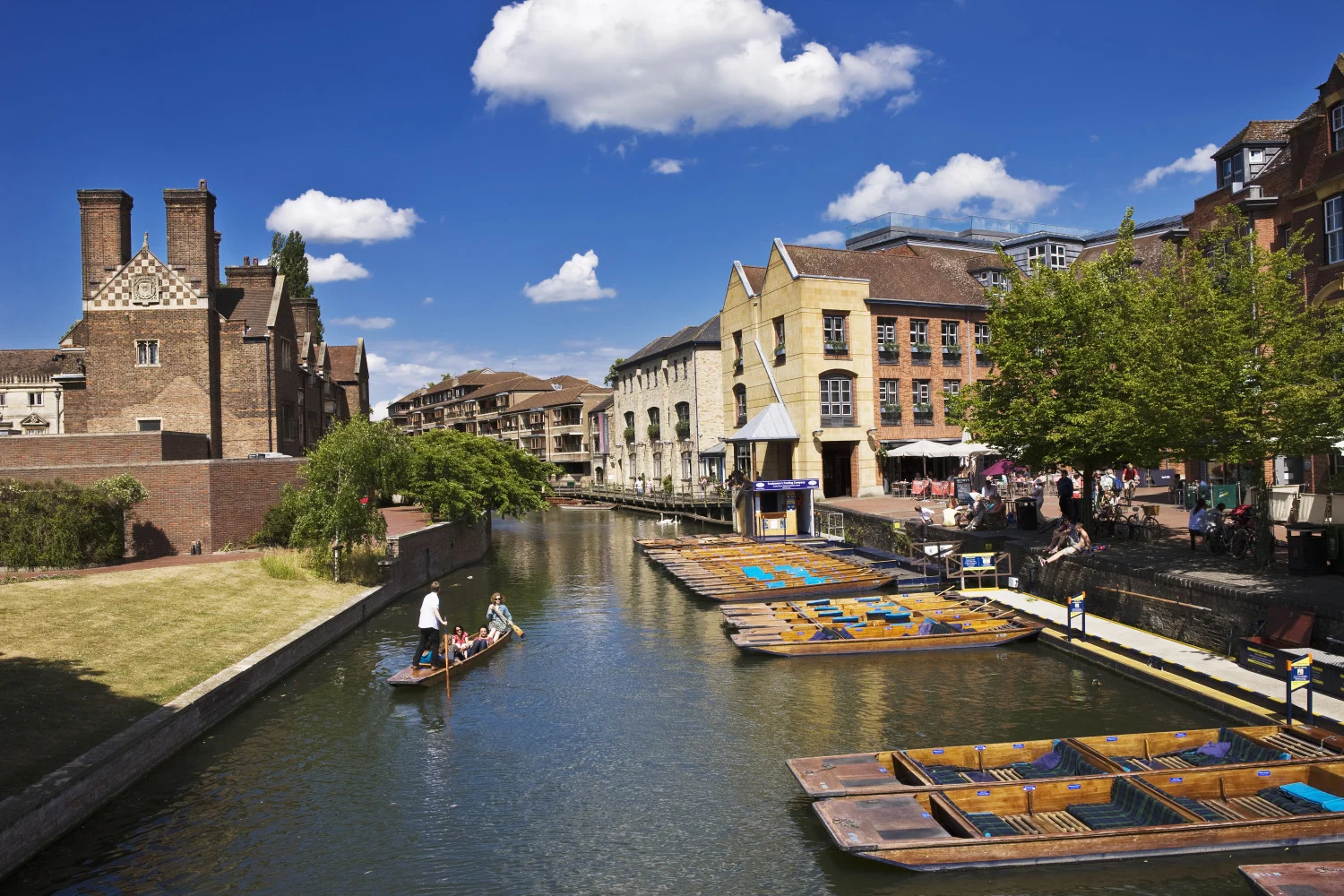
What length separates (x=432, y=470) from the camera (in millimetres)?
35000

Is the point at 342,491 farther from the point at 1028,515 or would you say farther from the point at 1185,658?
the point at 1028,515

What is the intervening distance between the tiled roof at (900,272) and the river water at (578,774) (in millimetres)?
26756

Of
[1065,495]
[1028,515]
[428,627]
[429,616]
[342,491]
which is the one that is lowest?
[428,627]

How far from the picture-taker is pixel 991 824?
385 inches

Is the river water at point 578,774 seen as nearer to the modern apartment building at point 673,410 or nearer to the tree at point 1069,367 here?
the tree at point 1069,367

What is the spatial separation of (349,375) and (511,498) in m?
28.1

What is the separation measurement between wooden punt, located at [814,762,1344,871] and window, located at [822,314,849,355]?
32.8 metres

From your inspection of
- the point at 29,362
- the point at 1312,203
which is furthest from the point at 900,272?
the point at 29,362

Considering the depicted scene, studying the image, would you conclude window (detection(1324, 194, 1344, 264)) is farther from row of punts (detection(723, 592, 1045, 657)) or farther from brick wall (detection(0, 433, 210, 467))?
brick wall (detection(0, 433, 210, 467))

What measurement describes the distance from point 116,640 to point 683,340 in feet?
155

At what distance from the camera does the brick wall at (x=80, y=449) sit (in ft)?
92.6

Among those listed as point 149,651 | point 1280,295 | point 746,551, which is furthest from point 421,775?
point 746,551

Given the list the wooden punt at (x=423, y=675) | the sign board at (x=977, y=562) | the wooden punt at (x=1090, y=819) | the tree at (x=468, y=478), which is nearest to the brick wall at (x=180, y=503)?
the tree at (x=468, y=478)

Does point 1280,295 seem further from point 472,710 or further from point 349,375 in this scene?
point 349,375
